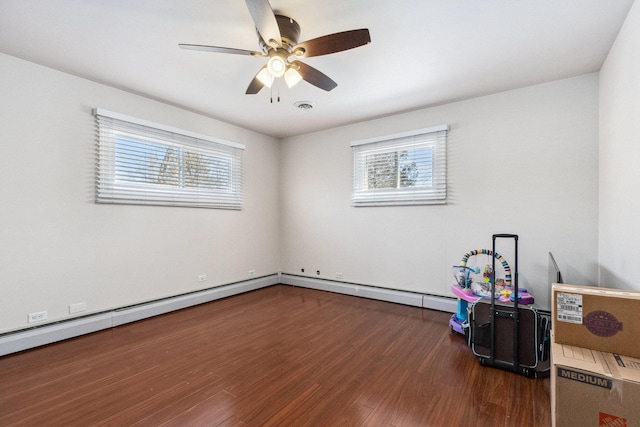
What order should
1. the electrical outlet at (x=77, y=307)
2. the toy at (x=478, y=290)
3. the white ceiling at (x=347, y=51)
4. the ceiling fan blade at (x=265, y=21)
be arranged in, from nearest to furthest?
the ceiling fan blade at (x=265, y=21)
the white ceiling at (x=347, y=51)
the toy at (x=478, y=290)
the electrical outlet at (x=77, y=307)

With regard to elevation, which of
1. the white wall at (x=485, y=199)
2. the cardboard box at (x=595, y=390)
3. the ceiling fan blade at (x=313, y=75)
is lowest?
the cardboard box at (x=595, y=390)

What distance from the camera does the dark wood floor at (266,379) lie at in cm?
172

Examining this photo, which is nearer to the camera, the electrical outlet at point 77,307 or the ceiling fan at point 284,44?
the ceiling fan at point 284,44

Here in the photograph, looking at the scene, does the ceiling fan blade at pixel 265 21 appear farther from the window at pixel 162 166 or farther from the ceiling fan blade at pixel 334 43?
the window at pixel 162 166

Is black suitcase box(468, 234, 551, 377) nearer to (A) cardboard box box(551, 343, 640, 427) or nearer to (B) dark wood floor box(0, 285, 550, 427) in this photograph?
(B) dark wood floor box(0, 285, 550, 427)

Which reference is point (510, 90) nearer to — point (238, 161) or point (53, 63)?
point (238, 161)

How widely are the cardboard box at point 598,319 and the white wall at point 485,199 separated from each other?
1734 mm

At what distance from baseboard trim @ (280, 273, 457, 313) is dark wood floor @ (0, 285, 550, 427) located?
47cm

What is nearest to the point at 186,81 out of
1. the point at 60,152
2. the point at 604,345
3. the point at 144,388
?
the point at 60,152

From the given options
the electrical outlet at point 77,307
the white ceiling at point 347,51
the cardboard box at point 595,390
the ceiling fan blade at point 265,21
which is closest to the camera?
the cardboard box at point 595,390

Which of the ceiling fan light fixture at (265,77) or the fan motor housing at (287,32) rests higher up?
the fan motor housing at (287,32)

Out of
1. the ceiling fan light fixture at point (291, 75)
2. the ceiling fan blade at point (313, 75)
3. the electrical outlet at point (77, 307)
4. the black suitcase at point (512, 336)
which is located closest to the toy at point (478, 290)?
the black suitcase at point (512, 336)

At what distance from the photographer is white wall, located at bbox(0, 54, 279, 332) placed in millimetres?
2549

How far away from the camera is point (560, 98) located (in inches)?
118
